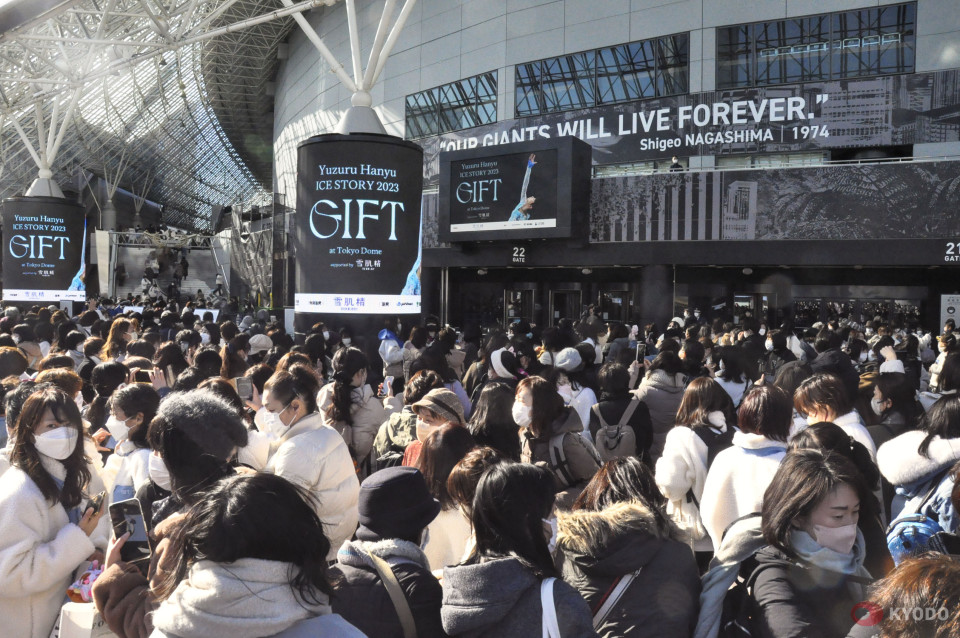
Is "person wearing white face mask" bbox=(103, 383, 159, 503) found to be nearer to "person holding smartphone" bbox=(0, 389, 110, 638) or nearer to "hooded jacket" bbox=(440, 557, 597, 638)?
"person holding smartphone" bbox=(0, 389, 110, 638)

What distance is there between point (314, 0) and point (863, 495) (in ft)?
53.0

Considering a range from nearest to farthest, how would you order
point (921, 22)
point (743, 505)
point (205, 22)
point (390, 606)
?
1. point (390, 606)
2. point (743, 505)
3. point (921, 22)
4. point (205, 22)

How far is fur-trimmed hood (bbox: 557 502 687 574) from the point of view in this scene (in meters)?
2.25

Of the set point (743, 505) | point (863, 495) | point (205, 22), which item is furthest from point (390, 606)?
point (205, 22)

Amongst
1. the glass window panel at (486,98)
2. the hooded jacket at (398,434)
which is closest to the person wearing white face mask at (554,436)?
the hooded jacket at (398,434)

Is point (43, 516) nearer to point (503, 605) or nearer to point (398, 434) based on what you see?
point (503, 605)

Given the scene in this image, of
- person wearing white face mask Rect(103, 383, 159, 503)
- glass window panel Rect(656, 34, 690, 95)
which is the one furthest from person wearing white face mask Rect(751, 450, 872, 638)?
glass window panel Rect(656, 34, 690, 95)

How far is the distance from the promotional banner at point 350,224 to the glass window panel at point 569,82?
1426 centimetres

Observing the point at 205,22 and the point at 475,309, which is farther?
the point at 475,309

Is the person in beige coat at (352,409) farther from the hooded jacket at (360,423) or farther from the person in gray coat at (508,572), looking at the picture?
the person in gray coat at (508,572)

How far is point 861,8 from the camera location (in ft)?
61.1

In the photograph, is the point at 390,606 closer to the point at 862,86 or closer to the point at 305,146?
the point at 305,146

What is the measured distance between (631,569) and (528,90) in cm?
2268

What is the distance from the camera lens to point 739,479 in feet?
11.0
